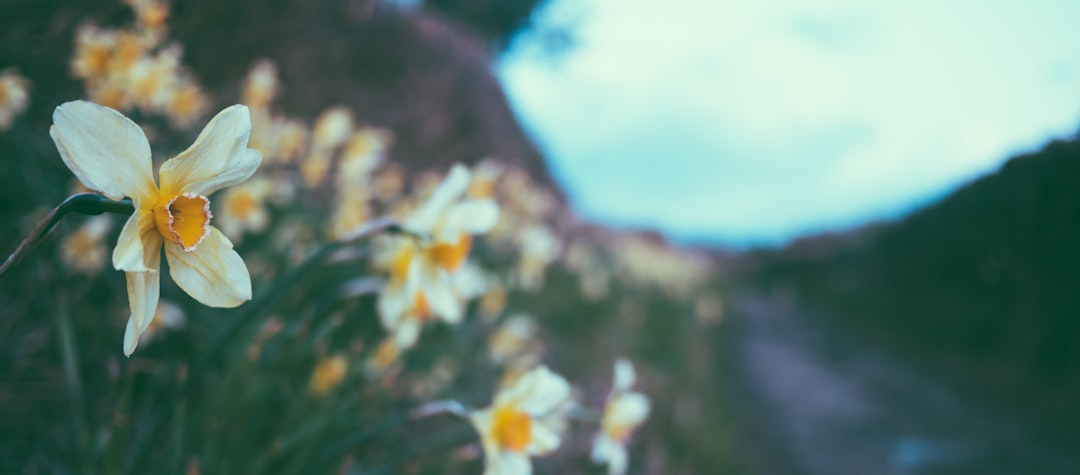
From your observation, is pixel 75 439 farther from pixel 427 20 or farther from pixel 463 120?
pixel 427 20

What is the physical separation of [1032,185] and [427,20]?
7134 mm

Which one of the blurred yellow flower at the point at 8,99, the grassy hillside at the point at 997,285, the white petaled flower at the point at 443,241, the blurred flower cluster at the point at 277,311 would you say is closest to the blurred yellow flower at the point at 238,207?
the blurred flower cluster at the point at 277,311

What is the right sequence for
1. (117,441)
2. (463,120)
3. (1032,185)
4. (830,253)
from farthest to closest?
(830,253)
(463,120)
(1032,185)
(117,441)

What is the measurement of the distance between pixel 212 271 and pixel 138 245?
67mm

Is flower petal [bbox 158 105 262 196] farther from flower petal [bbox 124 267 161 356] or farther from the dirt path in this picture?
the dirt path

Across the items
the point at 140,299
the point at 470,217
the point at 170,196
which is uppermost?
the point at 470,217

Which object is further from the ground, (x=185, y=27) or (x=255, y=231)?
(x=185, y=27)

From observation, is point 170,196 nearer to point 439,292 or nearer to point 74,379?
point 439,292

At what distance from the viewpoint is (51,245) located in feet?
5.06

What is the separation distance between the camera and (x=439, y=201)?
111 centimetres

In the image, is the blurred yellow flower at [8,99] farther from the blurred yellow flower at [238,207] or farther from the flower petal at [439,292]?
the flower petal at [439,292]

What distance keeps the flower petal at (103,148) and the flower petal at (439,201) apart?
52 cm

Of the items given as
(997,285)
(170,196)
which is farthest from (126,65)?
(997,285)

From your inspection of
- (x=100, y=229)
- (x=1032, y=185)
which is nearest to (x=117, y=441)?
(x=100, y=229)
